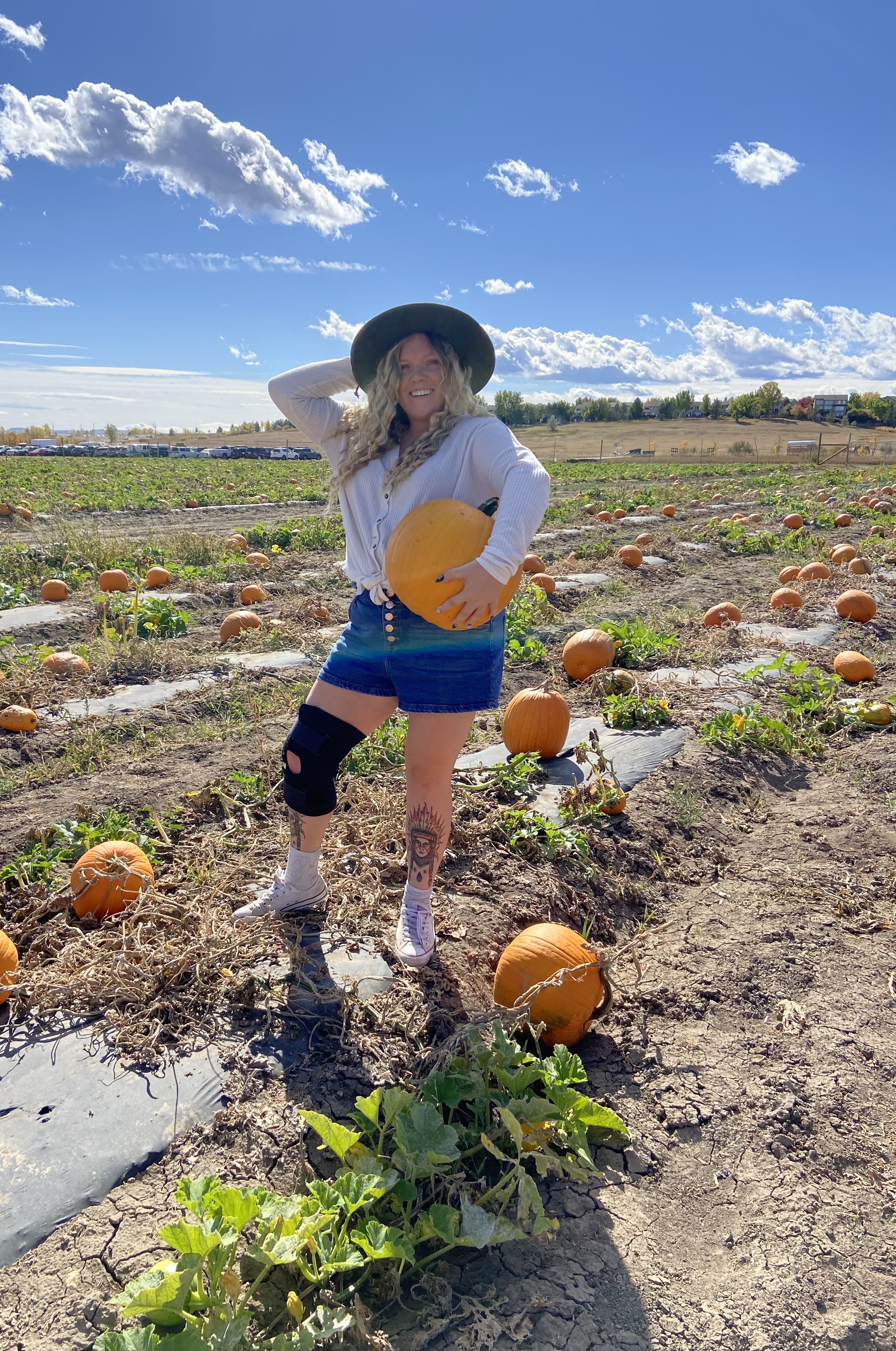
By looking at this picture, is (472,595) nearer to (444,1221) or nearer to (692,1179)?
(444,1221)

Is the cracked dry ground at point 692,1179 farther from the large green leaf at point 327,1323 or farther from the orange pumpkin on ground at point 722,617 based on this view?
the orange pumpkin on ground at point 722,617

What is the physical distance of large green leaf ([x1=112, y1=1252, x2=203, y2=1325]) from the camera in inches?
58.3

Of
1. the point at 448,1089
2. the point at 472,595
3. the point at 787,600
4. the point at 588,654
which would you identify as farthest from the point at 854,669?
the point at 448,1089

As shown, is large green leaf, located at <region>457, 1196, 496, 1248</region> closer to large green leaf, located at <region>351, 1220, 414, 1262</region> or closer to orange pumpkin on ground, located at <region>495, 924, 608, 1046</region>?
large green leaf, located at <region>351, 1220, 414, 1262</region>

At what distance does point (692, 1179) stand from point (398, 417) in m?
2.39

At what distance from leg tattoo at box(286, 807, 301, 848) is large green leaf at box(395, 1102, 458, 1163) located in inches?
43.7

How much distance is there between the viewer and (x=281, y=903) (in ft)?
9.66

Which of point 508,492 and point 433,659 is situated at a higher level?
point 508,492

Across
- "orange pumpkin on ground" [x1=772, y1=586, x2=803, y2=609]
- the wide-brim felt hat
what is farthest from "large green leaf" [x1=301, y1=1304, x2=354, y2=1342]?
"orange pumpkin on ground" [x1=772, y1=586, x2=803, y2=609]

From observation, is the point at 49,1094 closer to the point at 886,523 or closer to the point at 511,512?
the point at 511,512

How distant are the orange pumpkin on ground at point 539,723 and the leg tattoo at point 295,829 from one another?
175 centimetres

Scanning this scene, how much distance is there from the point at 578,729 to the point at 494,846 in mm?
1623

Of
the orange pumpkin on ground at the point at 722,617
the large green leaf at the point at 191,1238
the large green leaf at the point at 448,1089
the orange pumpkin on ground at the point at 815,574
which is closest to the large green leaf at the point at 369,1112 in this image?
the large green leaf at the point at 448,1089

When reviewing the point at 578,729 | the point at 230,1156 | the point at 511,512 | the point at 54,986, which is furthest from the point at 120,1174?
the point at 578,729
